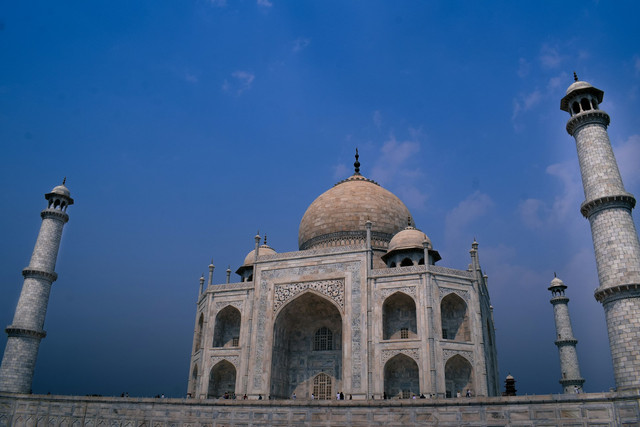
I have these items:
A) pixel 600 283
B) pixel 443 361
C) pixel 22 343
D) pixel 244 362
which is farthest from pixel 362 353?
pixel 22 343

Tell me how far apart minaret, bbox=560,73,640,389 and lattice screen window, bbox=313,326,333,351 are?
12.5 metres

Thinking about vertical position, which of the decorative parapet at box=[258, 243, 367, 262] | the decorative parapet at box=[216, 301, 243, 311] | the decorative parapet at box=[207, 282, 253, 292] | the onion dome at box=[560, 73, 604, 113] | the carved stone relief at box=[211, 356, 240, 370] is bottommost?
the carved stone relief at box=[211, 356, 240, 370]

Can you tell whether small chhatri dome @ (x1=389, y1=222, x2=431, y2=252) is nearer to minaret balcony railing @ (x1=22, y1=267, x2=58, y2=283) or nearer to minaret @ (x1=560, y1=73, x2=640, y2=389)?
minaret @ (x1=560, y1=73, x2=640, y2=389)

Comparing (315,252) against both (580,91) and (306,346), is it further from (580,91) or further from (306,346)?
(580,91)

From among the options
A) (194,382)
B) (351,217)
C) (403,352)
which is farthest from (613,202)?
(194,382)

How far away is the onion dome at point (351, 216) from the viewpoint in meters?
26.8

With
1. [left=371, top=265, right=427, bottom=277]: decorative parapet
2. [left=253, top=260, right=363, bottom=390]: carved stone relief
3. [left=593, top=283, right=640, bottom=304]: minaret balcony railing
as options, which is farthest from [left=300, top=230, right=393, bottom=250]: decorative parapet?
[left=593, top=283, right=640, bottom=304]: minaret balcony railing

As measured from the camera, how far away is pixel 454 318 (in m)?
21.6

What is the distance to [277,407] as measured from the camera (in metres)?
16.0

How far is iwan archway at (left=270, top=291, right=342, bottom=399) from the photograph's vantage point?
22516 millimetres

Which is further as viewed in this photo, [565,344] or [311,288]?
[565,344]

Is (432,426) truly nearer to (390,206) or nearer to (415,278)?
(415,278)

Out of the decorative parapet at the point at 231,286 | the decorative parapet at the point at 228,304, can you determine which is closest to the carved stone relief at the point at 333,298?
the decorative parapet at the point at 231,286

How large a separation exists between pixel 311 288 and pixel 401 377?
557cm
